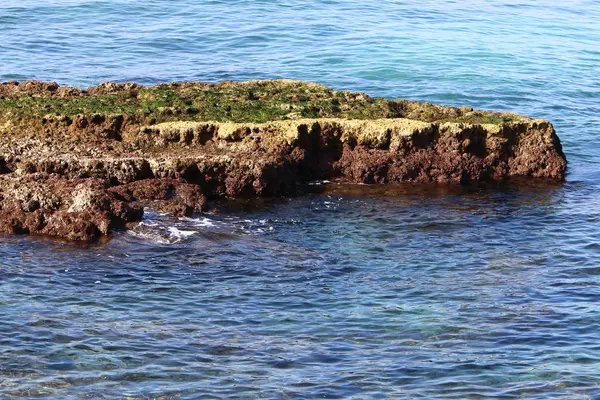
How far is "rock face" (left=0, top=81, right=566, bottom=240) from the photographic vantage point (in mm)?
21438

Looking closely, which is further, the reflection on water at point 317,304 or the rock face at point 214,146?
the rock face at point 214,146

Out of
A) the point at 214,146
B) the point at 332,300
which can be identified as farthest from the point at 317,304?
the point at 214,146

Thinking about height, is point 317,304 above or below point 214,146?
below

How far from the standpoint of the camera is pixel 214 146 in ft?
77.7

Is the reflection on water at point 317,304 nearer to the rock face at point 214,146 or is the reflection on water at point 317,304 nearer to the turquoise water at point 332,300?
the turquoise water at point 332,300

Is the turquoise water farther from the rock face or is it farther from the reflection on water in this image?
the rock face

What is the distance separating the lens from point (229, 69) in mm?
36156

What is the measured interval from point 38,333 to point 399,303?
6186mm

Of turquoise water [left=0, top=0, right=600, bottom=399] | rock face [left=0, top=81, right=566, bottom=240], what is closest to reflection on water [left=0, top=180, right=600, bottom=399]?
turquoise water [left=0, top=0, right=600, bottom=399]

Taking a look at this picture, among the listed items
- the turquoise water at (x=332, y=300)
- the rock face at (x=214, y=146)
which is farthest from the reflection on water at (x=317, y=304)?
the rock face at (x=214, y=146)

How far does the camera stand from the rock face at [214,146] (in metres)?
21.4

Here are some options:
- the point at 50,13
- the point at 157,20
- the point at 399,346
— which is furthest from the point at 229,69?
the point at 399,346

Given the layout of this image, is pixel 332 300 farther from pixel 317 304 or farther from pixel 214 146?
pixel 214 146

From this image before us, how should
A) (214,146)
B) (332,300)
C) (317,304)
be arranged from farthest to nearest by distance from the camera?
(214,146), (332,300), (317,304)
